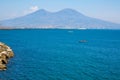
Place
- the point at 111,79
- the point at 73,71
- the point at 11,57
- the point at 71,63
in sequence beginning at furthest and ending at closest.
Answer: the point at 11,57 → the point at 71,63 → the point at 73,71 → the point at 111,79

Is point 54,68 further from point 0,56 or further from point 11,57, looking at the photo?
point 11,57

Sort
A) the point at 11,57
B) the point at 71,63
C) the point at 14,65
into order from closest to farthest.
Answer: the point at 14,65 < the point at 71,63 < the point at 11,57

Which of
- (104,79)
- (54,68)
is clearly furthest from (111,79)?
(54,68)

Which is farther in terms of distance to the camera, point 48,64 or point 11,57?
point 11,57

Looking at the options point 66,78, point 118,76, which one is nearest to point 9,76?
point 66,78

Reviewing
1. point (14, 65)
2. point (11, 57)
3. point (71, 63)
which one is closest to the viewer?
point (14, 65)

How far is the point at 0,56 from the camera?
58938mm

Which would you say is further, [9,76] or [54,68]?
[54,68]

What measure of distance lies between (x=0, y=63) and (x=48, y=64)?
12.8 m

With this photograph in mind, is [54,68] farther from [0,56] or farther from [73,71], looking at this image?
[0,56]

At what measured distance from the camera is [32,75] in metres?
48.5

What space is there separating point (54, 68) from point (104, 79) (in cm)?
1425

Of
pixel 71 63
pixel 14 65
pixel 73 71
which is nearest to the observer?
pixel 73 71

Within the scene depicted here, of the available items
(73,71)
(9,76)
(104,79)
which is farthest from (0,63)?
(104,79)
